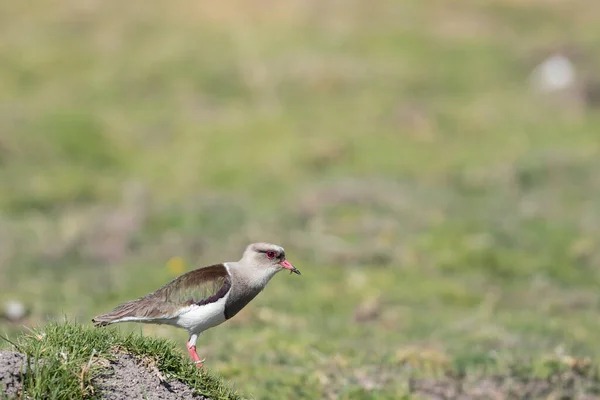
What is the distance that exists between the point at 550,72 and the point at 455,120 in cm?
748

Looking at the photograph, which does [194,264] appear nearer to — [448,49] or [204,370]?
[204,370]

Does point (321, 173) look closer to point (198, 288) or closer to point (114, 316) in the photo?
point (198, 288)

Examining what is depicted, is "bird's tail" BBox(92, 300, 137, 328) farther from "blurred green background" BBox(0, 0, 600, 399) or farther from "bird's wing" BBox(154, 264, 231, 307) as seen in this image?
"blurred green background" BBox(0, 0, 600, 399)

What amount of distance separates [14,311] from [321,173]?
46.0 ft

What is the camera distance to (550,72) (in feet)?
127

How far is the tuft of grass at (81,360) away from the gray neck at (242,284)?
73 centimetres

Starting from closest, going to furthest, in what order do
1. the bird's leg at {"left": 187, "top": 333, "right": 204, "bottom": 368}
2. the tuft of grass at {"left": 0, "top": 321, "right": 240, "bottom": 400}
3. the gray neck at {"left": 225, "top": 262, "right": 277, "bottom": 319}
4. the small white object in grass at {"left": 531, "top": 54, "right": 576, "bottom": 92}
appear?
the tuft of grass at {"left": 0, "top": 321, "right": 240, "bottom": 400}, the bird's leg at {"left": 187, "top": 333, "right": 204, "bottom": 368}, the gray neck at {"left": 225, "top": 262, "right": 277, "bottom": 319}, the small white object in grass at {"left": 531, "top": 54, "right": 576, "bottom": 92}

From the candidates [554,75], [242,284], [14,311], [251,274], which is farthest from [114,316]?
[554,75]

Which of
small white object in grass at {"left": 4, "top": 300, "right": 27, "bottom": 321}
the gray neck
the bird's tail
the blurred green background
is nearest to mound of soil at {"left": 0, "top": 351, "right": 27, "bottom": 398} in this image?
the bird's tail

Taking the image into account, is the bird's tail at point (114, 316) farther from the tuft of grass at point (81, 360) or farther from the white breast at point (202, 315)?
the white breast at point (202, 315)

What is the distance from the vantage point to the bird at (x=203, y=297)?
8906mm

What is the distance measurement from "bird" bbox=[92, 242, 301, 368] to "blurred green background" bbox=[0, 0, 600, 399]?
5.35 feet

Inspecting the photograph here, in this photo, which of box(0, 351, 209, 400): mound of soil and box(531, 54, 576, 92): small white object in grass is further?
box(531, 54, 576, 92): small white object in grass

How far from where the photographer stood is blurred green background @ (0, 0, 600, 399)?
53.2 ft
